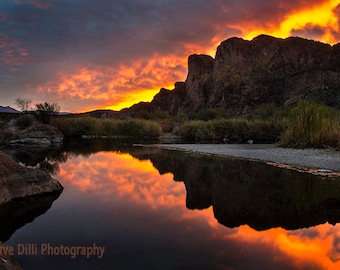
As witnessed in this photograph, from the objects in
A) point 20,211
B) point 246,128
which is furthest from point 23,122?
point 20,211

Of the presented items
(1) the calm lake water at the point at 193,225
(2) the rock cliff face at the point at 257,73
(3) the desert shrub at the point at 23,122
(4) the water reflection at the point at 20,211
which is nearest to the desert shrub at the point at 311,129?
(1) the calm lake water at the point at 193,225

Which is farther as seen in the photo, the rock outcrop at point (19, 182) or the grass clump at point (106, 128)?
the grass clump at point (106, 128)

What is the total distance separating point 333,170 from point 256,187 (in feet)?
10.8

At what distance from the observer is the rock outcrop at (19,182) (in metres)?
6.11

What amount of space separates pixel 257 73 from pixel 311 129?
10777cm

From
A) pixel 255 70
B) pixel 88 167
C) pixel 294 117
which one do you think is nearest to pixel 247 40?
pixel 255 70

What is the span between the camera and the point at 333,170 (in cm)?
933

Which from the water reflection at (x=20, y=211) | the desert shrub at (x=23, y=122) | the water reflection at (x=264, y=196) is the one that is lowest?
the water reflection at (x=264, y=196)

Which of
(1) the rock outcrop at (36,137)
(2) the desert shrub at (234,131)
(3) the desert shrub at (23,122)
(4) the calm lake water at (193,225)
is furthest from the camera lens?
(3) the desert shrub at (23,122)

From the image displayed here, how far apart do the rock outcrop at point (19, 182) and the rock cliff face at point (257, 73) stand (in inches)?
3736

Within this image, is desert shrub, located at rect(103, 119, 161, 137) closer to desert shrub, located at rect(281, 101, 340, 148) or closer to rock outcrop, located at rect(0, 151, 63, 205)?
desert shrub, located at rect(281, 101, 340, 148)

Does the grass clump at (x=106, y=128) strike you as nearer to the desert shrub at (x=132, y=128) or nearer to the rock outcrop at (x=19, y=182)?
the desert shrub at (x=132, y=128)

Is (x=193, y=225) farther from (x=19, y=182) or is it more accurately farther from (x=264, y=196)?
(x=19, y=182)

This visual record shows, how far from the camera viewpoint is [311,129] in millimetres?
16891
